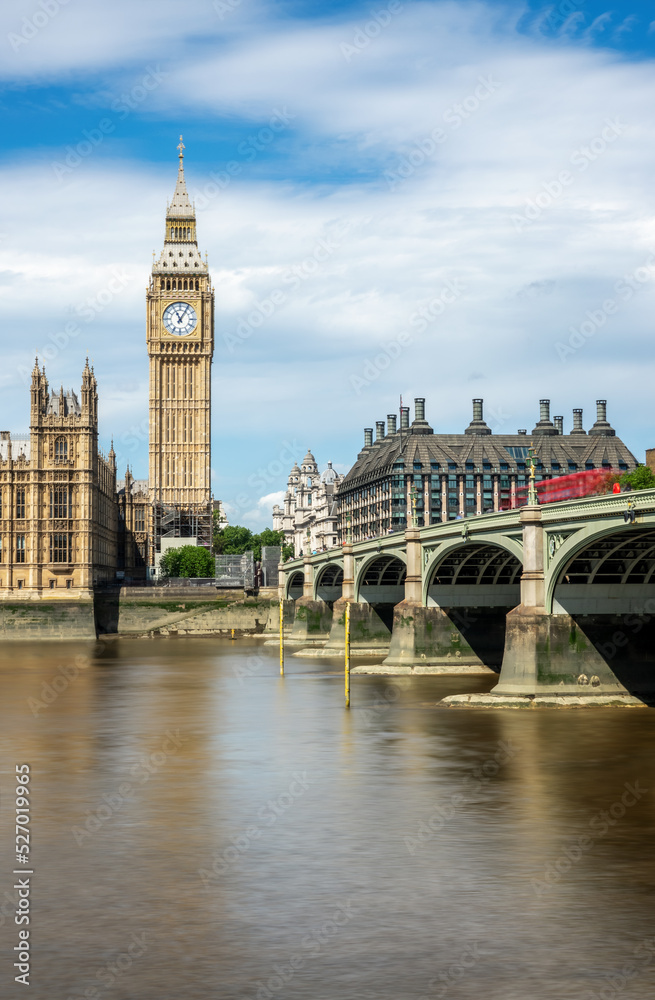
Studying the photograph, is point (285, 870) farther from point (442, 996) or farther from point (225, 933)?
point (442, 996)

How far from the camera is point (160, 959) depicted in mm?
18844

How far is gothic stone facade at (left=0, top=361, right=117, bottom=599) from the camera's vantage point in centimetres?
15700

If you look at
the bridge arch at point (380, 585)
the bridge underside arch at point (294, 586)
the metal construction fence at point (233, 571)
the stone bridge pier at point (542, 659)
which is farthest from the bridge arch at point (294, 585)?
the stone bridge pier at point (542, 659)

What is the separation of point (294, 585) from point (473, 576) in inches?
3553

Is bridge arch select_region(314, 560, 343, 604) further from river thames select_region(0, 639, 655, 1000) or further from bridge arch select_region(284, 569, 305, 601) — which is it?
river thames select_region(0, 639, 655, 1000)

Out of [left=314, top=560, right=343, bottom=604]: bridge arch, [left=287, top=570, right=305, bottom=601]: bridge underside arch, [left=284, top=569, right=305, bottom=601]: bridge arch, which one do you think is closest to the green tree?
[left=284, top=569, right=305, bottom=601]: bridge arch

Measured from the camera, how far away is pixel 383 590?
107 m

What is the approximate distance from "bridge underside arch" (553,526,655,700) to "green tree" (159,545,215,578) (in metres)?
135

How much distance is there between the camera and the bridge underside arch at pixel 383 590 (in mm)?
106688

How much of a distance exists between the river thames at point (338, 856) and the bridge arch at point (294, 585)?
9936cm

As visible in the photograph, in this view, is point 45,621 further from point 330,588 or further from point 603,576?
point 603,576

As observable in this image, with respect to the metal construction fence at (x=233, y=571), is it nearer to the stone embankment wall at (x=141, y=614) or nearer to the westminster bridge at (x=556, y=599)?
the stone embankment wall at (x=141, y=614)

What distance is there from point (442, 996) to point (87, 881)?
8965 millimetres

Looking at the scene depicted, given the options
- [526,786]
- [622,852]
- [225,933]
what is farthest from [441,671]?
[225,933]
